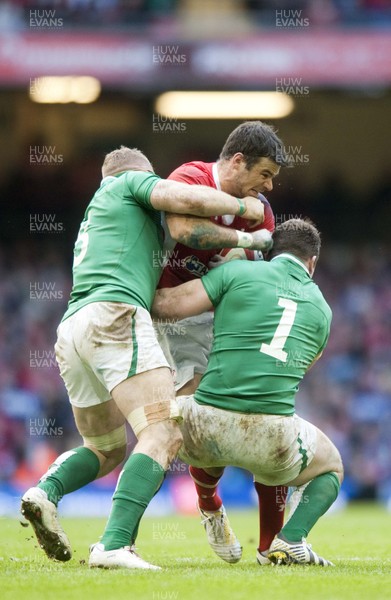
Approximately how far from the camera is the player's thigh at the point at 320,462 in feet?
18.4

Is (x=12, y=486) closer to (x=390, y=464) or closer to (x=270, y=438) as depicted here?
(x=390, y=464)

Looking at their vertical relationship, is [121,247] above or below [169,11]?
below

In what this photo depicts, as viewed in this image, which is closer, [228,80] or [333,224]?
[228,80]

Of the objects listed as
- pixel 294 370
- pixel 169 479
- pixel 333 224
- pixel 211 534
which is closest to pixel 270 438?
pixel 294 370

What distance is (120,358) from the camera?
17.4 ft

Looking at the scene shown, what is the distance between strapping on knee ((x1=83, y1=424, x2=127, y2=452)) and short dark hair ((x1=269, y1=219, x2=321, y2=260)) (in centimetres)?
128

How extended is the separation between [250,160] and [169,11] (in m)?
10.2

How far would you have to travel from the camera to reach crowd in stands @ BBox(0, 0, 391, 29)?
15.1m

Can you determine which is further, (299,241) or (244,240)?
(299,241)

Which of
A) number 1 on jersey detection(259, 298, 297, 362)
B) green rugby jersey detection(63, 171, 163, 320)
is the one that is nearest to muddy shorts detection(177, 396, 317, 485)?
number 1 on jersey detection(259, 298, 297, 362)

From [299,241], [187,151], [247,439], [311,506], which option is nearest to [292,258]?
[299,241]

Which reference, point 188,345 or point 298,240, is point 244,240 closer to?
point 298,240

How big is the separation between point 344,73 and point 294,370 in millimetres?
10406

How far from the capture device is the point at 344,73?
600 inches
